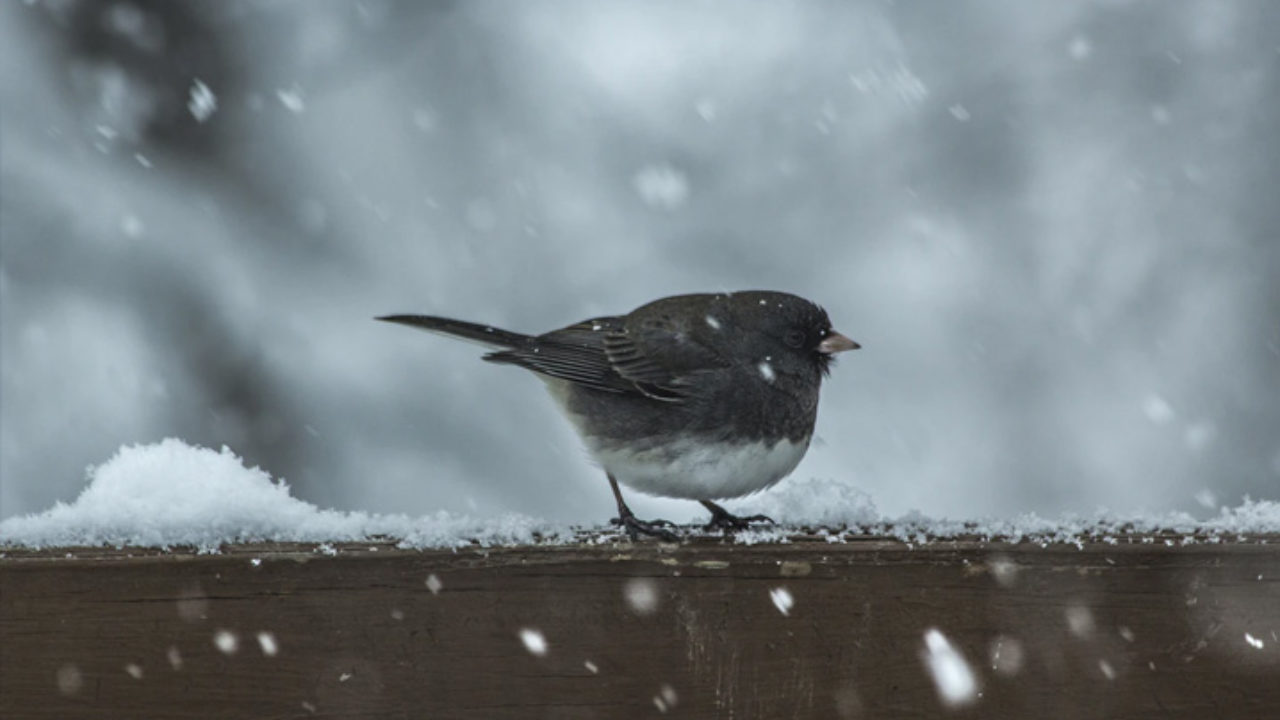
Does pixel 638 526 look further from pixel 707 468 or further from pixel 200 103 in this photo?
pixel 200 103

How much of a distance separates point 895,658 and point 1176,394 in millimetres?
2723

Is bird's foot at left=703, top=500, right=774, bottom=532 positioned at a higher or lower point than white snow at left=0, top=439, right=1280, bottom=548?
higher

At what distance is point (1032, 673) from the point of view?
161 centimetres

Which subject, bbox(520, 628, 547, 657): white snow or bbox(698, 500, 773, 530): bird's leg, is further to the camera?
bbox(698, 500, 773, 530): bird's leg

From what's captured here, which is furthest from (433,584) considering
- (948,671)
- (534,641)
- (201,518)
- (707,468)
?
(707,468)

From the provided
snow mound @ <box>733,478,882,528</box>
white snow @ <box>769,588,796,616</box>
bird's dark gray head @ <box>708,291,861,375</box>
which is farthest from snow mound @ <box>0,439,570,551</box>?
bird's dark gray head @ <box>708,291,861,375</box>

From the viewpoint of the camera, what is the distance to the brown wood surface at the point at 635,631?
157cm

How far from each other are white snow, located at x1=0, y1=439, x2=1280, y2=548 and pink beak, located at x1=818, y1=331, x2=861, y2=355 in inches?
26.9

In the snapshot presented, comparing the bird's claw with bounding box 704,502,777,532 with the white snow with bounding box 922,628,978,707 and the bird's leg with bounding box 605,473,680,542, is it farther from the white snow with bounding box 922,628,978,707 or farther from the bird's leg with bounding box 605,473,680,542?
the white snow with bounding box 922,628,978,707

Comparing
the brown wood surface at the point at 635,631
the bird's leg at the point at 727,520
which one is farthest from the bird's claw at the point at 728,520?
the brown wood surface at the point at 635,631

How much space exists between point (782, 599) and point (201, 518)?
2.56 ft

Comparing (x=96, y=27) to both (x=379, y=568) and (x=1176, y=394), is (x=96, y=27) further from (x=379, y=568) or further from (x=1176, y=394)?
(x=1176, y=394)

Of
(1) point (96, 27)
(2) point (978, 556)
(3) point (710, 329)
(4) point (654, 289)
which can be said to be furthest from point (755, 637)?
(1) point (96, 27)

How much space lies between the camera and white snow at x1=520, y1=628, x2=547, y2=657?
1597 mm
